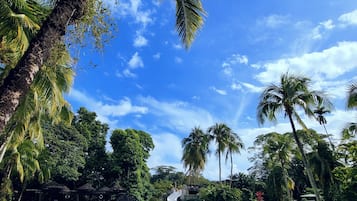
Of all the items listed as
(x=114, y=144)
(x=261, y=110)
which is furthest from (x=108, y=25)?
(x=114, y=144)

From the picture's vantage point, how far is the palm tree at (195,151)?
113 ft

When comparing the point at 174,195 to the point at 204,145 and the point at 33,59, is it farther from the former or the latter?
the point at 33,59

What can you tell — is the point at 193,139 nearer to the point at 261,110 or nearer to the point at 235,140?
the point at 235,140

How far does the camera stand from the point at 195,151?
114 ft

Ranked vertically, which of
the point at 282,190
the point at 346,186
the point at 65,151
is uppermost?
the point at 65,151

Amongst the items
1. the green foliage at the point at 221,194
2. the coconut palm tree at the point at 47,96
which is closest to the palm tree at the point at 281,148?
the green foliage at the point at 221,194

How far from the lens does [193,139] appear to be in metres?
35.6

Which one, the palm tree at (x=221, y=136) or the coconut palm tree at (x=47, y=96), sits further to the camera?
the palm tree at (x=221, y=136)

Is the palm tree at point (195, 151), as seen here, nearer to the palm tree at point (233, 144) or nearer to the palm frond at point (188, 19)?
the palm tree at point (233, 144)

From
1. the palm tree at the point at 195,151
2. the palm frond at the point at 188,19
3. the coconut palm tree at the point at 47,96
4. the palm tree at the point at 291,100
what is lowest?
the coconut palm tree at the point at 47,96

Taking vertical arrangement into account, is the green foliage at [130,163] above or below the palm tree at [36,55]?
above

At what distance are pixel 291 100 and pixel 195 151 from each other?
74.4 ft

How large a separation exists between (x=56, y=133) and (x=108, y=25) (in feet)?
91.2


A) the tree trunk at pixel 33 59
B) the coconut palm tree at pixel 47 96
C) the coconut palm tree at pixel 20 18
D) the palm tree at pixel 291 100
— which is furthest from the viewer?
the palm tree at pixel 291 100
